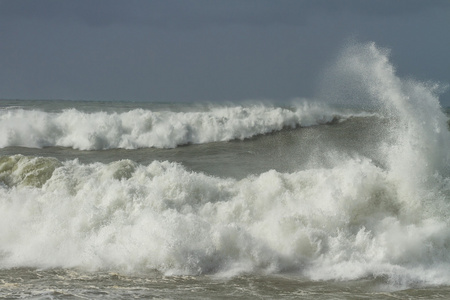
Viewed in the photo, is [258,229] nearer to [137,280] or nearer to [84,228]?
[137,280]

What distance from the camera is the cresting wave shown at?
72.0 feet

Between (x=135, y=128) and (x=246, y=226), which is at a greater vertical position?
(x=135, y=128)

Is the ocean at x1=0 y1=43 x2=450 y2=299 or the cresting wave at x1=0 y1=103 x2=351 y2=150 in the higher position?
the cresting wave at x1=0 y1=103 x2=351 y2=150

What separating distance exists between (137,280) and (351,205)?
12.9ft

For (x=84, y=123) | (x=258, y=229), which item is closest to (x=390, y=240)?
(x=258, y=229)

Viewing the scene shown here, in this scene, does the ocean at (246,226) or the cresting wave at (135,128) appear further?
the cresting wave at (135,128)

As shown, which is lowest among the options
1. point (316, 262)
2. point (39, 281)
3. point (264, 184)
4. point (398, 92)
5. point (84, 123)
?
point (39, 281)

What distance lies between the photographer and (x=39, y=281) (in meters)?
7.88

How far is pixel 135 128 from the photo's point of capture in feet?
74.5

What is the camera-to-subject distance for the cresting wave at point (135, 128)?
22.0 metres

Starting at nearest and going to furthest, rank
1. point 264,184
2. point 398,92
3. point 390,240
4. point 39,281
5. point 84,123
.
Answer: point 39,281, point 390,240, point 264,184, point 398,92, point 84,123

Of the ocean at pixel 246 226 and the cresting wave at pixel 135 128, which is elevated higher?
the cresting wave at pixel 135 128

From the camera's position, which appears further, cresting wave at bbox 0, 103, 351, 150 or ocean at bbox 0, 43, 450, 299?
cresting wave at bbox 0, 103, 351, 150

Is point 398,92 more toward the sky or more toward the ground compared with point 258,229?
more toward the sky
